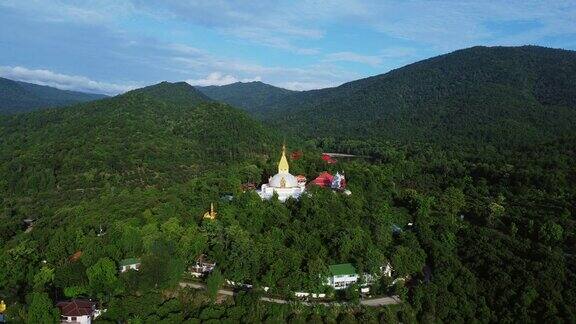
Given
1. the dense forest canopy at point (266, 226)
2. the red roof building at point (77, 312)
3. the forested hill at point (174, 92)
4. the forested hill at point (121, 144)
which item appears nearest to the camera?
the red roof building at point (77, 312)

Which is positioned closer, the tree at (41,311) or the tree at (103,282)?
the tree at (41,311)

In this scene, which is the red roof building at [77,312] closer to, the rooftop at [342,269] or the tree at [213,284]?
the tree at [213,284]

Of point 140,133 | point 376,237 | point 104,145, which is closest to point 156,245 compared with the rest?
Result: point 376,237

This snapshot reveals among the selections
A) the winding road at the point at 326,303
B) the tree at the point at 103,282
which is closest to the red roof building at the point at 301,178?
the winding road at the point at 326,303

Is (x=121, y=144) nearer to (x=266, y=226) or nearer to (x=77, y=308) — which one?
(x=266, y=226)

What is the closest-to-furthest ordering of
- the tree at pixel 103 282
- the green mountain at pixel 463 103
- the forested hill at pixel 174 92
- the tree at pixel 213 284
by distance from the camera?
the tree at pixel 103 282, the tree at pixel 213 284, the green mountain at pixel 463 103, the forested hill at pixel 174 92

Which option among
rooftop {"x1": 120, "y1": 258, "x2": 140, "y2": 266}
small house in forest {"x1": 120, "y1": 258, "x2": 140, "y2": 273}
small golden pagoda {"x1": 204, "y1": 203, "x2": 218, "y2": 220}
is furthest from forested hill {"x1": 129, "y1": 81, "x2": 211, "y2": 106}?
small house in forest {"x1": 120, "y1": 258, "x2": 140, "y2": 273}

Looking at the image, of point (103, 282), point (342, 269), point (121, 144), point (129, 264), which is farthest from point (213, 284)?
point (121, 144)
